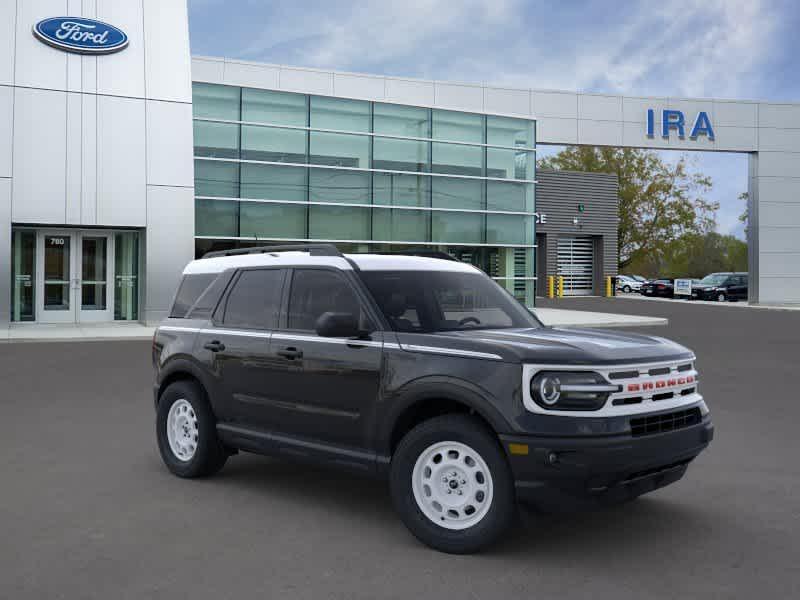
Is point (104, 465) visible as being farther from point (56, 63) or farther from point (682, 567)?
point (56, 63)

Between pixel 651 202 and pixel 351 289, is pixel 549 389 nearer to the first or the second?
pixel 351 289

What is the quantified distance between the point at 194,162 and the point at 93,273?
460 cm

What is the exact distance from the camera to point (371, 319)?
230 inches

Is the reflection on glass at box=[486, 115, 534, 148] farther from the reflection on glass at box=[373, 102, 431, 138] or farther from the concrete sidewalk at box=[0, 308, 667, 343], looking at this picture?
the concrete sidewalk at box=[0, 308, 667, 343]

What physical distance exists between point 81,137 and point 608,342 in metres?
22.2

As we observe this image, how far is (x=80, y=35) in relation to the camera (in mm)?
24891

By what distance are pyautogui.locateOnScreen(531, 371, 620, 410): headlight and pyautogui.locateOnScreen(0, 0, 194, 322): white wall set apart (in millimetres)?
22191

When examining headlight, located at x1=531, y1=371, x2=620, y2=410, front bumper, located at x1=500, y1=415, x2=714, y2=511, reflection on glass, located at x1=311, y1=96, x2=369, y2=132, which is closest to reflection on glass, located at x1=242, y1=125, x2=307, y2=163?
reflection on glass, located at x1=311, y1=96, x2=369, y2=132

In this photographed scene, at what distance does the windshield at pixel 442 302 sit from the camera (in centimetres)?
598

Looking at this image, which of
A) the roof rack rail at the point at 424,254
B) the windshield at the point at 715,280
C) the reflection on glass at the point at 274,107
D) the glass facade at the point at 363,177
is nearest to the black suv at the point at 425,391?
the roof rack rail at the point at 424,254

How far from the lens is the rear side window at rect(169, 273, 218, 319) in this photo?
7.48 m

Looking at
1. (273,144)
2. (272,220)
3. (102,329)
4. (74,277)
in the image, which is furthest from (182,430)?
(273,144)

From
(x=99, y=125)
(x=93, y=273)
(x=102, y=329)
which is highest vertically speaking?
(x=99, y=125)

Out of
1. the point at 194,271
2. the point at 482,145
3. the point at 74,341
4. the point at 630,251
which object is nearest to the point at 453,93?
the point at 482,145
